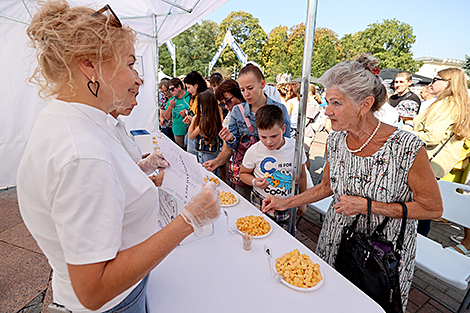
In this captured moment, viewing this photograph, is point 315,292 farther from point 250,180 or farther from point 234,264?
point 250,180

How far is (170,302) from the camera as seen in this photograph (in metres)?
1.05

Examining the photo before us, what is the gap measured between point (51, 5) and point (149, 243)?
0.76m

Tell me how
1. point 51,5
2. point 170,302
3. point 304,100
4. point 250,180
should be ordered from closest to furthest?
1. point 51,5
2. point 170,302
3. point 304,100
4. point 250,180

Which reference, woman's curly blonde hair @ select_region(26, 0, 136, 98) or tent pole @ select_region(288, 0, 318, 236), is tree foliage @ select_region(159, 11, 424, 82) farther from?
woman's curly blonde hair @ select_region(26, 0, 136, 98)

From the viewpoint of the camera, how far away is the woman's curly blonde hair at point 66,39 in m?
0.65

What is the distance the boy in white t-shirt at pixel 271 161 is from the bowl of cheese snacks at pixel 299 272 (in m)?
0.77

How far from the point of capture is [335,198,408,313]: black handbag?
1.20 metres

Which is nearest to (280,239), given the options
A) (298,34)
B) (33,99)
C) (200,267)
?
(200,267)

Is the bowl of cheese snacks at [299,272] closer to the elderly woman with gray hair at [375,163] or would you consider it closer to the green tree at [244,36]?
the elderly woman with gray hair at [375,163]

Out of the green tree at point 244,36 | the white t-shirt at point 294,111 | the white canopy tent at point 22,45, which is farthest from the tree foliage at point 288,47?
the white canopy tent at point 22,45

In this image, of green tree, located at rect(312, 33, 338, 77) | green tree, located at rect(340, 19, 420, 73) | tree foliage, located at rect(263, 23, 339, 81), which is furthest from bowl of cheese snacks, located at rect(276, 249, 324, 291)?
green tree, located at rect(340, 19, 420, 73)

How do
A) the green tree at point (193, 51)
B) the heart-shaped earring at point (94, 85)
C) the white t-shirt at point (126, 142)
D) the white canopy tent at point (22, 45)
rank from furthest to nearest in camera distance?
the green tree at point (193, 51) → the white canopy tent at point (22, 45) → the white t-shirt at point (126, 142) → the heart-shaped earring at point (94, 85)

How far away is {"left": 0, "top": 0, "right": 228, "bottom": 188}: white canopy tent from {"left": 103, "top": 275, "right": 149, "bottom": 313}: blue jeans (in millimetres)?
3585

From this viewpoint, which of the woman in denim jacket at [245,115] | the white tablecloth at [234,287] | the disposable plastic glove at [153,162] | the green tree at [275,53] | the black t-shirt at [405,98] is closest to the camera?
the white tablecloth at [234,287]
